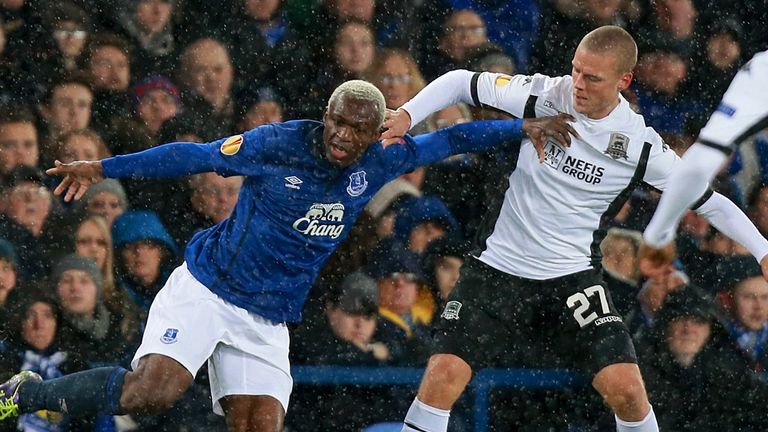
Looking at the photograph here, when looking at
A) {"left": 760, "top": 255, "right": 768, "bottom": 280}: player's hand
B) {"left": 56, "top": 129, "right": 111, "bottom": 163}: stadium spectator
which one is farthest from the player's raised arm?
{"left": 760, "top": 255, "right": 768, "bottom": 280}: player's hand

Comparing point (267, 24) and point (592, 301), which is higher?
point (267, 24)

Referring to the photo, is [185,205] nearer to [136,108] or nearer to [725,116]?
[136,108]

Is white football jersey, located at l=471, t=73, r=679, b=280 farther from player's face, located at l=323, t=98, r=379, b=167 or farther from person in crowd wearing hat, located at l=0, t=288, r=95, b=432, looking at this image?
person in crowd wearing hat, located at l=0, t=288, r=95, b=432

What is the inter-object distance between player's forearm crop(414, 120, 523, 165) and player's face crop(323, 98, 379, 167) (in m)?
0.35

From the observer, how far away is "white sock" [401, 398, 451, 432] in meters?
5.31

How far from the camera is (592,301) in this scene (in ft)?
17.8

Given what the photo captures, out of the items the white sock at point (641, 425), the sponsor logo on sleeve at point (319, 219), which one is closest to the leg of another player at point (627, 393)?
the white sock at point (641, 425)

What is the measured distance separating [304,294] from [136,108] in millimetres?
1630

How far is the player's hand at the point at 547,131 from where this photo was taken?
5355mm

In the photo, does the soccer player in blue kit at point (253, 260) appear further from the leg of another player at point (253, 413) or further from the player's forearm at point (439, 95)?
the player's forearm at point (439, 95)

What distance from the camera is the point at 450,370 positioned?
5316 mm

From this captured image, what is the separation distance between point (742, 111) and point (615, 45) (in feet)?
3.39

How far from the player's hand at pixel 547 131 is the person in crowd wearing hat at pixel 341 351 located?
4.71 feet

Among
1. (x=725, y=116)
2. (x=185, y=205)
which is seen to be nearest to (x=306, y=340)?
(x=185, y=205)
